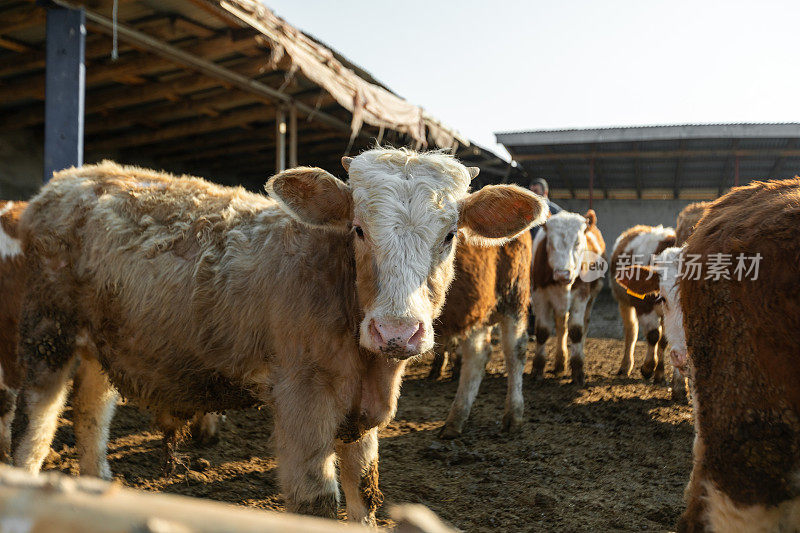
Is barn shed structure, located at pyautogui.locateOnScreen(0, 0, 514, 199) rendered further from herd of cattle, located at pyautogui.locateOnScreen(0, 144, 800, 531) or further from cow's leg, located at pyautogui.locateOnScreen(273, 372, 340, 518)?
cow's leg, located at pyautogui.locateOnScreen(273, 372, 340, 518)

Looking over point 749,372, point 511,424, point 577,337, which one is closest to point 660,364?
point 577,337

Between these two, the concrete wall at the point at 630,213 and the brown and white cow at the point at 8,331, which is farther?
the concrete wall at the point at 630,213

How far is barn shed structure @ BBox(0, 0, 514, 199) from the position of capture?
16.5 ft

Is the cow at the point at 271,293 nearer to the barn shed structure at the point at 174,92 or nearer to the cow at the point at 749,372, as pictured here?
the cow at the point at 749,372

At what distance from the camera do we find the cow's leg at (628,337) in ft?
27.6

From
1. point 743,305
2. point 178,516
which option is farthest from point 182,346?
point 743,305

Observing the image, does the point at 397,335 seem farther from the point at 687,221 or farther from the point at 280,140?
the point at 280,140

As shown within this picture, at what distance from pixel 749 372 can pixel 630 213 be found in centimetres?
1665

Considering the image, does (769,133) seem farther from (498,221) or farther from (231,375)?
(231,375)

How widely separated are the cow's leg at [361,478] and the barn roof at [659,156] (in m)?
12.9

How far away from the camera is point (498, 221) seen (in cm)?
316

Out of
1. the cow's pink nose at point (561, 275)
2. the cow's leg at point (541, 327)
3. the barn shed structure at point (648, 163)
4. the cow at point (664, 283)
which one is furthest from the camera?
the barn shed structure at point (648, 163)

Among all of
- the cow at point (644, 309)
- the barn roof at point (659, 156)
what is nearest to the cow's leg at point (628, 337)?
the cow at point (644, 309)

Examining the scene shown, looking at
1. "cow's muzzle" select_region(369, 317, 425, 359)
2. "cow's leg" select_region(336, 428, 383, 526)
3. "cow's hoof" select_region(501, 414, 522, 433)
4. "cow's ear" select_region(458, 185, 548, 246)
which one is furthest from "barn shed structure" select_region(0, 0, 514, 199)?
"cow's hoof" select_region(501, 414, 522, 433)
